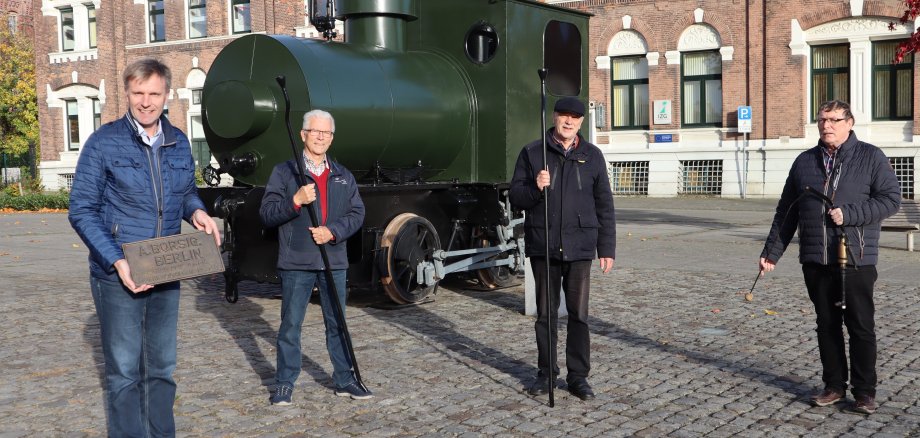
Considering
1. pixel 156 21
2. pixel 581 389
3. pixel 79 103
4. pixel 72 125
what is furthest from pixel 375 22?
pixel 72 125

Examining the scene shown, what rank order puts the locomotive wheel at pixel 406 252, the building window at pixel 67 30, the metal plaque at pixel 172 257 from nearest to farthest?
the metal plaque at pixel 172 257, the locomotive wheel at pixel 406 252, the building window at pixel 67 30

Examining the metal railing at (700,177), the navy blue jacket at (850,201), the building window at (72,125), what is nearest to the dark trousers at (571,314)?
the navy blue jacket at (850,201)

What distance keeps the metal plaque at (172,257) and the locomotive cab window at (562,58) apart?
20.6ft

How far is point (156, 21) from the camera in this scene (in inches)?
1465

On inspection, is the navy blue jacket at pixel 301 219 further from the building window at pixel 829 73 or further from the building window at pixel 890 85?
the building window at pixel 890 85

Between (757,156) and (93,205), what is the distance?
24490 millimetres

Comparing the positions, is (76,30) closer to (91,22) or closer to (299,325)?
(91,22)

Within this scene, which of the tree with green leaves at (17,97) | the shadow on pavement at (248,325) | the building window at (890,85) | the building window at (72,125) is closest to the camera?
the shadow on pavement at (248,325)

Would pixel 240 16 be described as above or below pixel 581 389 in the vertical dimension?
above

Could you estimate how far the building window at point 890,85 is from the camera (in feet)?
82.6

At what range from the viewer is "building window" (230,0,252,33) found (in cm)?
3531

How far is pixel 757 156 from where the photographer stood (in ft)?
87.6

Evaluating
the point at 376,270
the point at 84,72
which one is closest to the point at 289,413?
the point at 376,270

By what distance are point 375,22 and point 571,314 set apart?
15.1ft
